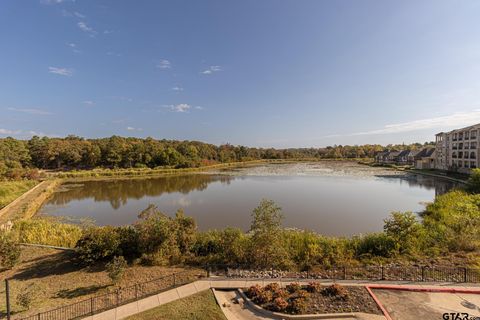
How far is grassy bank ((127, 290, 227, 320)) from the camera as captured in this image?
722 cm

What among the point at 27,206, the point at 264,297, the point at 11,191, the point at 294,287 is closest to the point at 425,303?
the point at 294,287

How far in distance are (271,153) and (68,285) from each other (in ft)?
369

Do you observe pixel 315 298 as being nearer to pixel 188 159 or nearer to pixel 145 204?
pixel 145 204

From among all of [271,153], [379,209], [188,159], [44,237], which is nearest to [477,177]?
[379,209]

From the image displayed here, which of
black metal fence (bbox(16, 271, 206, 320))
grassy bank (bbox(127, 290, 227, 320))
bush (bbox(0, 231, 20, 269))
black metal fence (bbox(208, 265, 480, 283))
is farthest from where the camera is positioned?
bush (bbox(0, 231, 20, 269))

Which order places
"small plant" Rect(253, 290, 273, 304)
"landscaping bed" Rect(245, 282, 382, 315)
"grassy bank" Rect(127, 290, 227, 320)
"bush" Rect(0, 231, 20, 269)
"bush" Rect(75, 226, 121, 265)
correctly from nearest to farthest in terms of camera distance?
"grassy bank" Rect(127, 290, 227, 320)
"landscaping bed" Rect(245, 282, 382, 315)
"small plant" Rect(253, 290, 273, 304)
"bush" Rect(0, 231, 20, 269)
"bush" Rect(75, 226, 121, 265)

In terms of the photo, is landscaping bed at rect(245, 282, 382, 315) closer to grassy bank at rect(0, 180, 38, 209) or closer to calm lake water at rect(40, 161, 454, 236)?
calm lake water at rect(40, 161, 454, 236)

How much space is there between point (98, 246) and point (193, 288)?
533 centimetres

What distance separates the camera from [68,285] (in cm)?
934

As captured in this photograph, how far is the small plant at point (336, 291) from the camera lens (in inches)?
311

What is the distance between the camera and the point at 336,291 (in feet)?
26.4

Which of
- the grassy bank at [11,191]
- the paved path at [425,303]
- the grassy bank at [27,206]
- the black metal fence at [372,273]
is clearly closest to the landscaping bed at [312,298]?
the paved path at [425,303]

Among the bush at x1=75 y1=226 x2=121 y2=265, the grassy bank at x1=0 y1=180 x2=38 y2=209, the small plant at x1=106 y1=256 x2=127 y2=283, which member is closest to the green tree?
the small plant at x1=106 y1=256 x2=127 y2=283

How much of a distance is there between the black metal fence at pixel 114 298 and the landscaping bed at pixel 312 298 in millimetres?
2976
